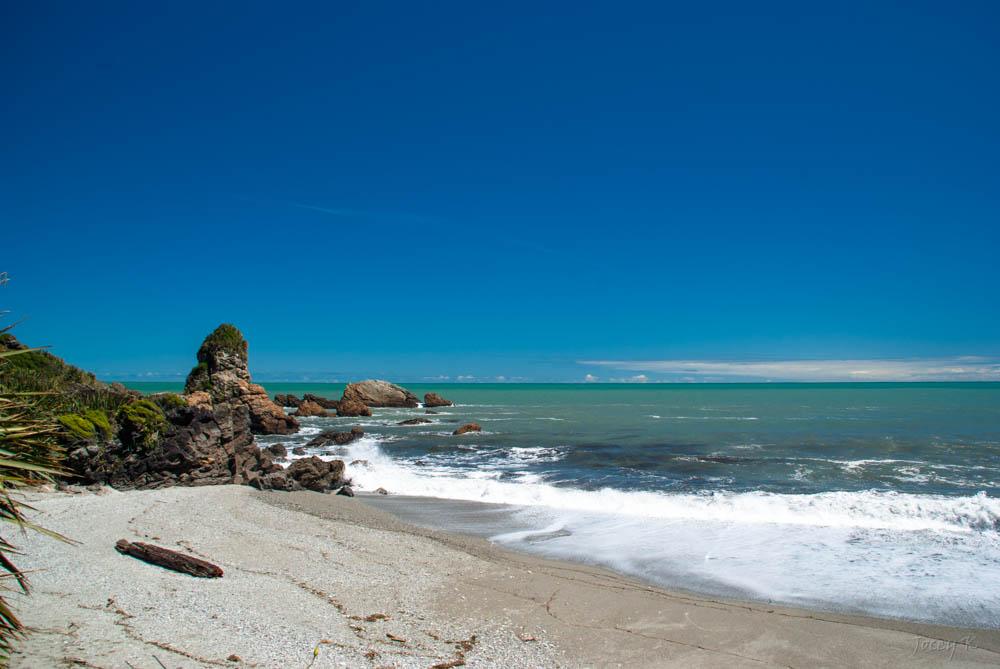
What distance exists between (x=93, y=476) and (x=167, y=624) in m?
9.79

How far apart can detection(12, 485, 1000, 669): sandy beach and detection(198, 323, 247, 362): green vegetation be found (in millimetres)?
19504

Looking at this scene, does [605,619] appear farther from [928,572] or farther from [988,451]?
[988,451]

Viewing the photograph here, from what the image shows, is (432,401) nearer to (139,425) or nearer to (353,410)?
(353,410)

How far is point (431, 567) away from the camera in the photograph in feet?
30.5

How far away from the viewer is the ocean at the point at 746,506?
9.29 metres

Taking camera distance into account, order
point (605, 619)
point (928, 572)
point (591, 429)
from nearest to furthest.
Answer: point (605, 619) → point (928, 572) → point (591, 429)

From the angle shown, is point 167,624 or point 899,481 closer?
point 167,624

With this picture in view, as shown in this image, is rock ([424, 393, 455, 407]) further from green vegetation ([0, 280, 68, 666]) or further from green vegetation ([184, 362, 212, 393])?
green vegetation ([0, 280, 68, 666])

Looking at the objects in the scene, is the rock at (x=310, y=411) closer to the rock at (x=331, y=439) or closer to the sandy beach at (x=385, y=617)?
the rock at (x=331, y=439)

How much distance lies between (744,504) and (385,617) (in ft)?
36.4

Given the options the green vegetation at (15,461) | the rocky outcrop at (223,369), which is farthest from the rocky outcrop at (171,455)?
the rocky outcrop at (223,369)

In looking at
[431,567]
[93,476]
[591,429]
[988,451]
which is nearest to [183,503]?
[93,476]

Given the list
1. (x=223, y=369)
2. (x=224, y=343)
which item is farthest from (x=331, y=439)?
(x=224, y=343)

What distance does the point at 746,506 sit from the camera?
48.3 feet
